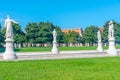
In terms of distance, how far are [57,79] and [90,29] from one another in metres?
105

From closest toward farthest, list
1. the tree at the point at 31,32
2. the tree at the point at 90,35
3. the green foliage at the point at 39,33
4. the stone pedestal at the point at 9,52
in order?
the stone pedestal at the point at 9,52, the green foliage at the point at 39,33, the tree at the point at 31,32, the tree at the point at 90,35

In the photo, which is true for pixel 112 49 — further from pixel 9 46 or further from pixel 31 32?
pixel 31 32

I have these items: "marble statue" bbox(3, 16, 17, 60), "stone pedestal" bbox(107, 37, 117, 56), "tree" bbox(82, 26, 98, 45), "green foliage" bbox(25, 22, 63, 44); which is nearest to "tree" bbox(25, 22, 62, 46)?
"green foliage" bbox(25, 22, 63, 44)

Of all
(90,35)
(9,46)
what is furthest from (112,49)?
(90,35)

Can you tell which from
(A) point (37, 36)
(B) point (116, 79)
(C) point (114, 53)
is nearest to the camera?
(B) point (116, 79)

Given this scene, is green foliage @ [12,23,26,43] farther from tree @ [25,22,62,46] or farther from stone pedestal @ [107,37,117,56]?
stone pedestal @ [107,37,117,56]

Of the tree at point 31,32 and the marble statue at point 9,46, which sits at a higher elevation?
the tree at point 31,32

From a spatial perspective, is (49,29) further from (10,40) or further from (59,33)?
(10,40)

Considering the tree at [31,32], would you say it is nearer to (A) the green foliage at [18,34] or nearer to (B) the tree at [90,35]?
(A) the green foliage at [18,34]

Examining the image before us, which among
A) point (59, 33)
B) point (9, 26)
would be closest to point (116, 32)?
point (59, 33)

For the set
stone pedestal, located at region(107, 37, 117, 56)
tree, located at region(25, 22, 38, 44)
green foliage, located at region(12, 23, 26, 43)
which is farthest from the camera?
tree, located at region(25, 22, 38, 44)

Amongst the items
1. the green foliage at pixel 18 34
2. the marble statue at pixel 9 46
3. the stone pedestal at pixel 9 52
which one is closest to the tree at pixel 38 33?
the green foliage at pixel 18 34

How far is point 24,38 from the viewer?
324ft

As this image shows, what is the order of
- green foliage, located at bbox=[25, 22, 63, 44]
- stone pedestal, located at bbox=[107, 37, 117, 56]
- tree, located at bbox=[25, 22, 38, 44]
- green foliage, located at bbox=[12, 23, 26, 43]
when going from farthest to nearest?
tree, located at bbox=[25, 22, 38, 44] → green foliage, located at bbox=[25, 22, 63, 44] → green foliage, located at bbox=[12, 23, 26, 43] → stone pedestal, located at bbox=[107, 37, 117, 56]
